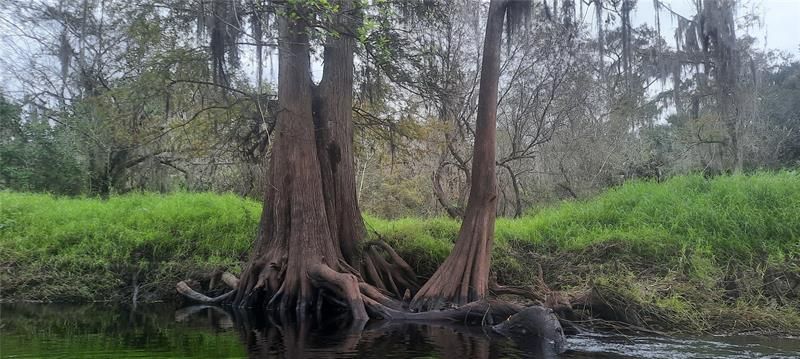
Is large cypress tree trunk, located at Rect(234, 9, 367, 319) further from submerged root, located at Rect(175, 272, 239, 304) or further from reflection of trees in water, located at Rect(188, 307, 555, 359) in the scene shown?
reflection of trees in water, located at Rect(188, 307, 555, 359)

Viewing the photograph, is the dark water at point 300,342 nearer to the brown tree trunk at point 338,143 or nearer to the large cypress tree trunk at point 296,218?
the large cypress tree trunk at point 296,218

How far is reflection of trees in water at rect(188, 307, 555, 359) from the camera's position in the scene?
7.51 metres

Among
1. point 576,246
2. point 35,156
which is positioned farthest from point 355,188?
point 35,156

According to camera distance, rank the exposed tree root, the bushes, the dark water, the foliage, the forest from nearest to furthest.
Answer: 1. the dark water
2. the forest
3. the exposed tree root
4. the bushes
5. the foliage

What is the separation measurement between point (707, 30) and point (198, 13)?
44.1 ft

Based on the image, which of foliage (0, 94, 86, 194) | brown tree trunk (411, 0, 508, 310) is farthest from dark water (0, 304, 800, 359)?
foliage (0, 94, 86, 194)

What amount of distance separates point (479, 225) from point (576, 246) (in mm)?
3810

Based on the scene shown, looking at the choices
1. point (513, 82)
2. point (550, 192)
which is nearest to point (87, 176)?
point (513, 82)

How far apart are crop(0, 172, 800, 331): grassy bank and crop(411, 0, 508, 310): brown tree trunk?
2134 mm

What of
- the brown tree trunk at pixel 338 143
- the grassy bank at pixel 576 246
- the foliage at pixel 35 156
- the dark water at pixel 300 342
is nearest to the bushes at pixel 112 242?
the grassy bank at pixel 576 246

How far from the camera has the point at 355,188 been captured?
1330 centimetres

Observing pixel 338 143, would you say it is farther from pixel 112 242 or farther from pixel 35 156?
pixel 35 156

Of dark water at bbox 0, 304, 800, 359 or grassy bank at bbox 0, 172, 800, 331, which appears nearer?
dark water at bbox 0, 304, 800, 359

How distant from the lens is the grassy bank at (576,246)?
1063 centimetres
